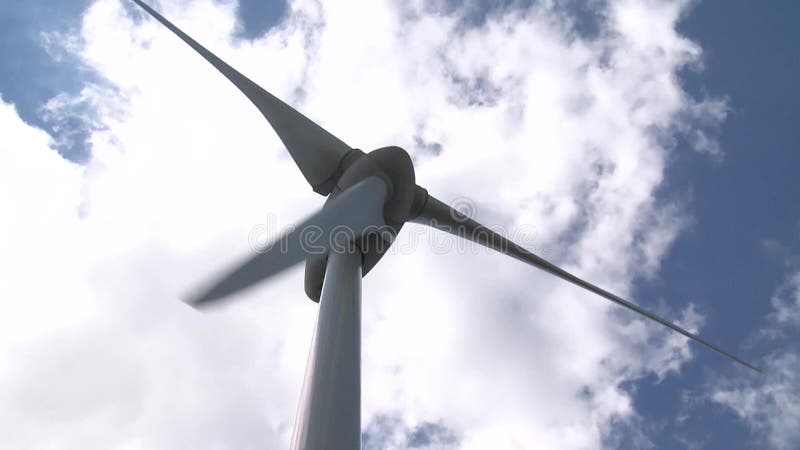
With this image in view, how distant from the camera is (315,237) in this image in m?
7.00

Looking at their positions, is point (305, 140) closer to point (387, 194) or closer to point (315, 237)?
point (387, 194)

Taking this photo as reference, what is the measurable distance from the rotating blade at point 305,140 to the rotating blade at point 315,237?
1.94m

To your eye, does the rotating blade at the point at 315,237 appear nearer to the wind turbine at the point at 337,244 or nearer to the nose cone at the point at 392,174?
the wind turbine at the point at 337,244

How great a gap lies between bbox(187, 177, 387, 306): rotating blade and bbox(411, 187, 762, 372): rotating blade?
2335 millimetres

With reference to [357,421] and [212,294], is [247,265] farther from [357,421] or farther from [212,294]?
[357,421]

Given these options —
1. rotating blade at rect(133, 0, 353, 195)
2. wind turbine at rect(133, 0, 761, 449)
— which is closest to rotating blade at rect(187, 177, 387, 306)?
wind turbine at rect(133, 0, 761, 449)

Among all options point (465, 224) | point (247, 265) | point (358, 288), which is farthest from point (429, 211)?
point (247, 265)

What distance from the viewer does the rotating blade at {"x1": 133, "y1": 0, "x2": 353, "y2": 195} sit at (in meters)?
10.7

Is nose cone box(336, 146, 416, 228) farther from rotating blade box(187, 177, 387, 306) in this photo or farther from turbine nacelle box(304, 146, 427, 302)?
rotating blade box(187, 177, 387, 306)

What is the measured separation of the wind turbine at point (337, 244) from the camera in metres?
5.45

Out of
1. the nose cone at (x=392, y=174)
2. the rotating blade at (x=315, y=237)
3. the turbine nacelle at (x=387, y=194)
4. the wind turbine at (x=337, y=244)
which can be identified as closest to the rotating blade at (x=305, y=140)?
the wind turbine at (x=337, y=244)

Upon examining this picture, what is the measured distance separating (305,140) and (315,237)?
13.7ft

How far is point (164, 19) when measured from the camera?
1203 cm

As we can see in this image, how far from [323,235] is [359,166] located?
275 cm
